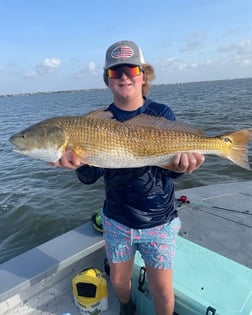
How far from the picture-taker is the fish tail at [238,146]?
3240 mm

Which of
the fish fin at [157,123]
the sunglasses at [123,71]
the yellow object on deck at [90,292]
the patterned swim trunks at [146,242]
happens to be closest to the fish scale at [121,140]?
the fish fin at [157,123]

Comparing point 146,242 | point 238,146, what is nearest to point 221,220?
point 238,146

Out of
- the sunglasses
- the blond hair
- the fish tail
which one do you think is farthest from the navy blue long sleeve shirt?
the fish tail

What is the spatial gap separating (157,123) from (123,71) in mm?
575

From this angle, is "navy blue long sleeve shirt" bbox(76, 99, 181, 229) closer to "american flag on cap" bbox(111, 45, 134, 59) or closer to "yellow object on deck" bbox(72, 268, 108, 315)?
"american flag on cap" bbox(111, 45, 134, 59)

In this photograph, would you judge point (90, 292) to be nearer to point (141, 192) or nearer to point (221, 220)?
point (141, 192)

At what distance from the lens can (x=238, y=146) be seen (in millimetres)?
3270

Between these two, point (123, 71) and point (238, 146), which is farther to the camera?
point (238, 146)

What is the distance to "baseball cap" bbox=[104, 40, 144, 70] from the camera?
2934mm

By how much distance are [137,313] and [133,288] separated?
320 mm

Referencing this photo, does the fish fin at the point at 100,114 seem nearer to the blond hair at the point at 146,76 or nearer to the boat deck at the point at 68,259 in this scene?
the blond hair at the point at 146,76

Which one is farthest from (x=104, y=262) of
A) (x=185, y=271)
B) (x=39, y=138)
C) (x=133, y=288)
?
(x=39, y=138)

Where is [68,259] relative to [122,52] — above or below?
below

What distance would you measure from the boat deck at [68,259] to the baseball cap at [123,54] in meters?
2.26
